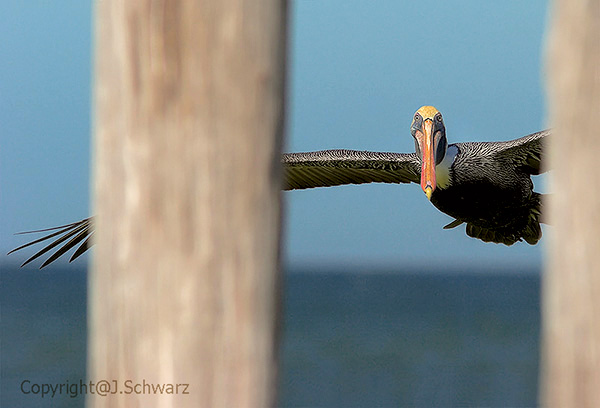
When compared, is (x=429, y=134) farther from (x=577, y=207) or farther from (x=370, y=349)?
(x=370, y=349)

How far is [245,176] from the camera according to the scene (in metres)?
2.00

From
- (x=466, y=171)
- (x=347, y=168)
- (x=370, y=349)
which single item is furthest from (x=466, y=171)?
(x=370, y=349)

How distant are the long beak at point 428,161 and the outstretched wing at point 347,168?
1.46 feet

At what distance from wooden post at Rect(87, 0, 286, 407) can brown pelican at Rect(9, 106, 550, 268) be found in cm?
752

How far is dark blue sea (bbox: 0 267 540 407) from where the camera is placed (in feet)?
103

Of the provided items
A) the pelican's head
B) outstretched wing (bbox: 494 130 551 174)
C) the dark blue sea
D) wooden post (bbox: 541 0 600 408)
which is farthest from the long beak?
wooden post (bbox: 541 0 600 408)

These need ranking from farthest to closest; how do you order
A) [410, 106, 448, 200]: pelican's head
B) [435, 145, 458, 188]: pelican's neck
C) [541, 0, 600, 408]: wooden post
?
[435, 145, 458, 188]: pelican's neck
[410, 106, 448, 200]: pelican's head
[541, 0, 600, 408]: wooden post

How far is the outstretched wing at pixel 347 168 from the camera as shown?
9.73 meters

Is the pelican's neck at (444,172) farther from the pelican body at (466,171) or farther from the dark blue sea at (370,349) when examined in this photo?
the dark blue sea at (370,349)

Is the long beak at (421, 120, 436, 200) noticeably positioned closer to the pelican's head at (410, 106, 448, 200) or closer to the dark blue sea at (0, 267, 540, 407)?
the pelican's head at (410, 106, 448, 200)

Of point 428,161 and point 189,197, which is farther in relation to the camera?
point 428,161

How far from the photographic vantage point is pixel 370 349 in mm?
46969

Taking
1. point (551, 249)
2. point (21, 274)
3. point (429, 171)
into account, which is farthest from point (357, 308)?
point (551, 249)

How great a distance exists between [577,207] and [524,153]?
26.5 ft
